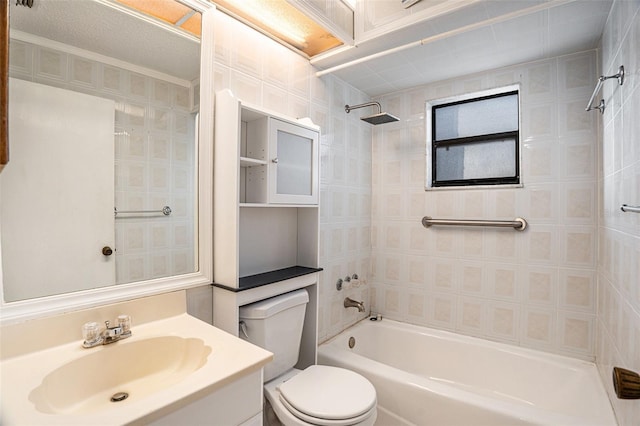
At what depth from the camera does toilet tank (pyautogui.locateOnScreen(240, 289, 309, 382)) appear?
4.92 ft

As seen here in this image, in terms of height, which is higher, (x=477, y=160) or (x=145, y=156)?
(x=477, y=160)

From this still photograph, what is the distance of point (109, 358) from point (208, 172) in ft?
2.71

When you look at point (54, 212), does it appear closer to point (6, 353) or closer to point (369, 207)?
point (6, 353)

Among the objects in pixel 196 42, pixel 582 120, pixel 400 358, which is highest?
pixel 196 42

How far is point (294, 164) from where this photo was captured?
5.63ft

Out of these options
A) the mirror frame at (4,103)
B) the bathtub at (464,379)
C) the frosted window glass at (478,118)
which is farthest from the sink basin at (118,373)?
the frosted window glass at (478,118)

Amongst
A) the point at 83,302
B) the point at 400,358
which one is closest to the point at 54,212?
the point at 83,302

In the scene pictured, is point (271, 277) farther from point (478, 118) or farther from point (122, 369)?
point (478, 118)

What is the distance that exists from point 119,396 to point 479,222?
7.02 feet

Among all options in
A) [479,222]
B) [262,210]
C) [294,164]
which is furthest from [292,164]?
[479,222]

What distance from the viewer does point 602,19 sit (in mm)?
1597

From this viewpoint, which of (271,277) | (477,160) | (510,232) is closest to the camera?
(271,277)

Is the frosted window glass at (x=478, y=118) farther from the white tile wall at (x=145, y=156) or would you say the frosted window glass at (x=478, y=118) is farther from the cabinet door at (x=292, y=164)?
the white tile wall at (x=145, y=156)

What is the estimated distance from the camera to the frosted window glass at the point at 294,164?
1646 mm
